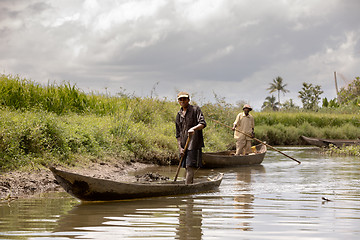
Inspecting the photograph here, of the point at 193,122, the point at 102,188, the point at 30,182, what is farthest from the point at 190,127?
the point at 30,182

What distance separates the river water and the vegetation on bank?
222 centimetres

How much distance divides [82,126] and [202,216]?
7.73 meters

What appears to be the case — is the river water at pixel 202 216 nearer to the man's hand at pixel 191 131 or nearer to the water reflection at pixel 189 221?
the water reflection at pixel 189 221

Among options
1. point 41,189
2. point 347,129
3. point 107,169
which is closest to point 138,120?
point 107,169

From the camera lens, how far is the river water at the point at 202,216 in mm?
5102

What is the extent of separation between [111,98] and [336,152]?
1039 centimetres

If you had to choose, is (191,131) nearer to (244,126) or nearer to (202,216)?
(202,216)

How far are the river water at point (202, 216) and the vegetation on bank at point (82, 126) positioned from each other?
7.28ft

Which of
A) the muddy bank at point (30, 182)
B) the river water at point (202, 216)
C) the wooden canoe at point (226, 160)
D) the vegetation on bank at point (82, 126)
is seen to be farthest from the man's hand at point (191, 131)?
the wooden canoe at point (226, 160)

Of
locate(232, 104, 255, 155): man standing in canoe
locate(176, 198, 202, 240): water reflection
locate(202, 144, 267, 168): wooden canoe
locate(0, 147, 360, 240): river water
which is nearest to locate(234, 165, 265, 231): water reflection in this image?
locate(0, 147, 360, 240): river water

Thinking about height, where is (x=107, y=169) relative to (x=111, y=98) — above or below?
below

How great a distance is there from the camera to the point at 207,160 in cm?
1385

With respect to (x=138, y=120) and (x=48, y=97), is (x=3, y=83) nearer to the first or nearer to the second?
(x=48, y=97)

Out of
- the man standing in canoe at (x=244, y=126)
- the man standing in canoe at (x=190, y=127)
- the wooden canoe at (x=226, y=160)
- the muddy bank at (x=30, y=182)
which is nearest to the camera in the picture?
the muddy bank at (x=30, y=182)
